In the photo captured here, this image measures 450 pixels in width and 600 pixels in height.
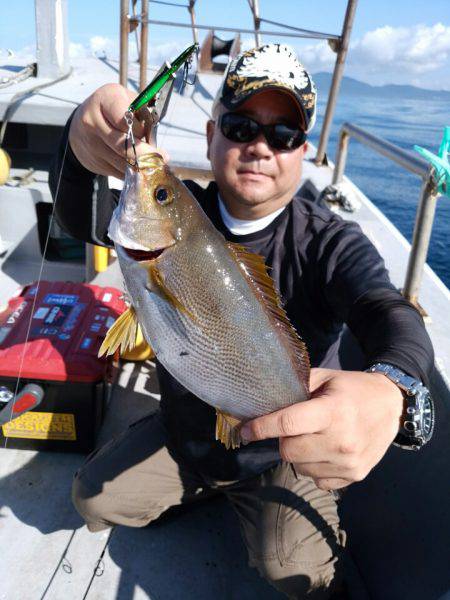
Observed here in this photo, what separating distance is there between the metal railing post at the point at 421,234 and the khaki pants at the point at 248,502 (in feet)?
3.80

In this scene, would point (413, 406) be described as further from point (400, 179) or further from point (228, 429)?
point (400, 179)

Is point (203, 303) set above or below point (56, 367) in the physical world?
above

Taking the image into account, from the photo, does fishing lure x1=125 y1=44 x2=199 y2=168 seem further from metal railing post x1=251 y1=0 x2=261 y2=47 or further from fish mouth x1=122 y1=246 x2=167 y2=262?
metal railing post x1=251 y1=0 x2=261 y2=47

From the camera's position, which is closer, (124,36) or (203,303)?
(203,303)

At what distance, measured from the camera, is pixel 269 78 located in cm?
202

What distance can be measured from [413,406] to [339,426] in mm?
260

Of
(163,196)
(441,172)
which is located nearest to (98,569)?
(163,196)

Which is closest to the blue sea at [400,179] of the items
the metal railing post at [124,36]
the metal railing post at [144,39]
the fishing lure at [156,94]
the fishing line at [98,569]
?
the metal railing post at [144,39]

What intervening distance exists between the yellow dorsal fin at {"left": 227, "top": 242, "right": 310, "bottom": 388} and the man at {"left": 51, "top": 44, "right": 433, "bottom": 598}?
24 cm

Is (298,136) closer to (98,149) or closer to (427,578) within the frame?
(98,149)

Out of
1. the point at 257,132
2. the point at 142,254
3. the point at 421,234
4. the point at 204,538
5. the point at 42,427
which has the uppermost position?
the point at 257,132

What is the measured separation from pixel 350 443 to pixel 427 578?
3.79 ft

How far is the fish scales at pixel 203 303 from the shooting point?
1484 mm

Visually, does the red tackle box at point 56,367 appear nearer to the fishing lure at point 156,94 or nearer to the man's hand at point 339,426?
the fishing lure at point 156,94
